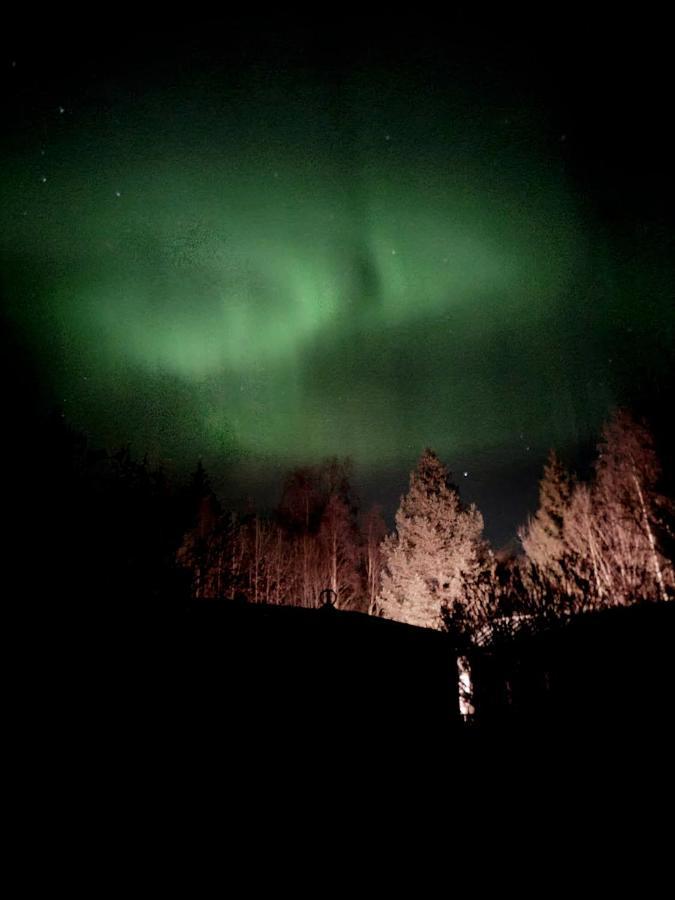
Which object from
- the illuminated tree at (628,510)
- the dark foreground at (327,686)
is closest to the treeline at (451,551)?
the illuminated tree at (628,510)

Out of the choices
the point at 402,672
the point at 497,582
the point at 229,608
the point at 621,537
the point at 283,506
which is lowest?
the point at 402,672

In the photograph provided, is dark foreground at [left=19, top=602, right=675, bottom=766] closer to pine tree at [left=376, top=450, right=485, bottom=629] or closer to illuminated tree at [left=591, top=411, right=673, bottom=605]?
illuminated tree at [left=591, top=411, right=673, bottom=605]

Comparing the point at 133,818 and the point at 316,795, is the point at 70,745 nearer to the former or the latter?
the point at 133,818

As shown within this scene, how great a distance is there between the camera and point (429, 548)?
26.3 meters

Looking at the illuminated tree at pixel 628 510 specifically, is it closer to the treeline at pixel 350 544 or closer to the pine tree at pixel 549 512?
the treeline at pixel 350 544

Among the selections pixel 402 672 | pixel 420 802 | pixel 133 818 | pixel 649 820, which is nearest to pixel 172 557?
pixel 133 818

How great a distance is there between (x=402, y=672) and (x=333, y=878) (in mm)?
6055

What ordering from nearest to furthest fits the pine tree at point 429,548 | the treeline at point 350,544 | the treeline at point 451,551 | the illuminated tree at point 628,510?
the treeline at point 350,544 → the treeline at point 451,551 → the illuminated tree at point 628,510 → the pine tree at point 429,548

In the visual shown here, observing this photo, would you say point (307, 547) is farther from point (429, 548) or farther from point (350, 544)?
point (429, 548)

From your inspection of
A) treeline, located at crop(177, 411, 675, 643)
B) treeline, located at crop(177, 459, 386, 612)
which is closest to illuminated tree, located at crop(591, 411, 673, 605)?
treeline, located at crop(177, 411, 675, 643)

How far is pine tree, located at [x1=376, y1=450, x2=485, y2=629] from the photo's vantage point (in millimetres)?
25422

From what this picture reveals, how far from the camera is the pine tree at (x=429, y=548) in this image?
25.4m

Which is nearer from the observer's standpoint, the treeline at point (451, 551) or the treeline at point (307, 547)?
the treeline at point (451, 551)

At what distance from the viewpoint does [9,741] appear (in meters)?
5.27
